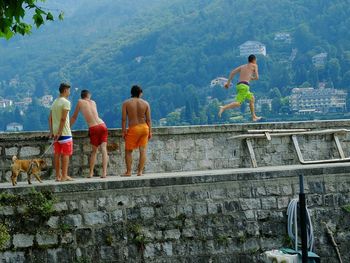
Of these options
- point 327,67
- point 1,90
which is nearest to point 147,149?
point 327,67

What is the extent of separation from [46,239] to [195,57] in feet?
505

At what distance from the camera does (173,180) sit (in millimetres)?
12328

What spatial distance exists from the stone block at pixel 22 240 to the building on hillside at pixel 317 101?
9299 centimetres

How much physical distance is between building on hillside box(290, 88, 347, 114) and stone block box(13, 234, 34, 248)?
92993 mm

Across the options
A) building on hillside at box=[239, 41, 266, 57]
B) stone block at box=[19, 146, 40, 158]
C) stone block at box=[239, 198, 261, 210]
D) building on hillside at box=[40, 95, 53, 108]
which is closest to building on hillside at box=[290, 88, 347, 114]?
building on hillside at box=[239, 41, 266, 57]

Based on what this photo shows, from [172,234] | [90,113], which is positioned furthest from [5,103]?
[172,234]

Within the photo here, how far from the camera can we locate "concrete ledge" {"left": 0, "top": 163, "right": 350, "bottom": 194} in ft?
38.9

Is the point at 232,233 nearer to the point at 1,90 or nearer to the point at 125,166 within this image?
the point at 125,166

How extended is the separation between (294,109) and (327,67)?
39.0 m

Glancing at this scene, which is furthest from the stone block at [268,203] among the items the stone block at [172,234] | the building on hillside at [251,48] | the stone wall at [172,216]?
the building on hillside at [251,48]

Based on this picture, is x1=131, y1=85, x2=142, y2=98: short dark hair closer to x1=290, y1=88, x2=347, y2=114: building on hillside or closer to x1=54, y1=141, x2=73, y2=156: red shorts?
x1=54, y1=141, x2=73, y2=156: red shorts

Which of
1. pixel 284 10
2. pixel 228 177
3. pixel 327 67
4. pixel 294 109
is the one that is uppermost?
pixel 284 10

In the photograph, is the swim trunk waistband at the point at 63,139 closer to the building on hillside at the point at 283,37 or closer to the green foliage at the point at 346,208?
the green foliage at the point at 346,208

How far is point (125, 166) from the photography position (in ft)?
48.8
